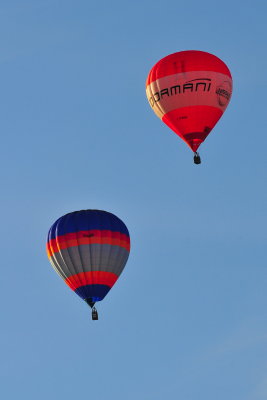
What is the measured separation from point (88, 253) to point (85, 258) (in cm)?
29

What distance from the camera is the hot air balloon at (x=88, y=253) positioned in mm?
90562

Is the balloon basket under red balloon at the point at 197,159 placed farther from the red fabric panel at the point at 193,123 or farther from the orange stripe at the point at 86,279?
the orange stripe at the point at 86,279

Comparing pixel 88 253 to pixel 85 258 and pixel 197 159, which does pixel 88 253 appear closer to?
pixel 85 258

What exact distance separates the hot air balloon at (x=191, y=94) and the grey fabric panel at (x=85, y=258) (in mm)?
6919

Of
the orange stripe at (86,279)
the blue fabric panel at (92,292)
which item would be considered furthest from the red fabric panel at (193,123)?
the blue fabric panel at (92,292)

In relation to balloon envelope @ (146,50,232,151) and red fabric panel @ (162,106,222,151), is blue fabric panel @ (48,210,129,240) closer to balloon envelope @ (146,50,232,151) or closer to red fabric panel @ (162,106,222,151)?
balloon envelope @ (146,50,232,151)

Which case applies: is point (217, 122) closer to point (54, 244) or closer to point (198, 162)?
point (198, 162)

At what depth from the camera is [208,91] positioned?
291 ft

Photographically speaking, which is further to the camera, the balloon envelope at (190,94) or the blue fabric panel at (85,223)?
the blue fabric panel at (85,223)

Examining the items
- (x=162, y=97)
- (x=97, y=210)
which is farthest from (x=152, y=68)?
(x=97, y=210)

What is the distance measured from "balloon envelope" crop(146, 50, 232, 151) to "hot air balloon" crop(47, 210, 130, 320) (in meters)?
6.40

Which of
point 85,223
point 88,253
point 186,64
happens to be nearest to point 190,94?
point 186,64

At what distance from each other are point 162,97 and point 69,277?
9.95 meters

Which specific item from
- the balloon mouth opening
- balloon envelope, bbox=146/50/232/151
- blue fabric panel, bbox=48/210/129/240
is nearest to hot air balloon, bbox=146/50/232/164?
balloon envelope, bbox=146/50/232/151
